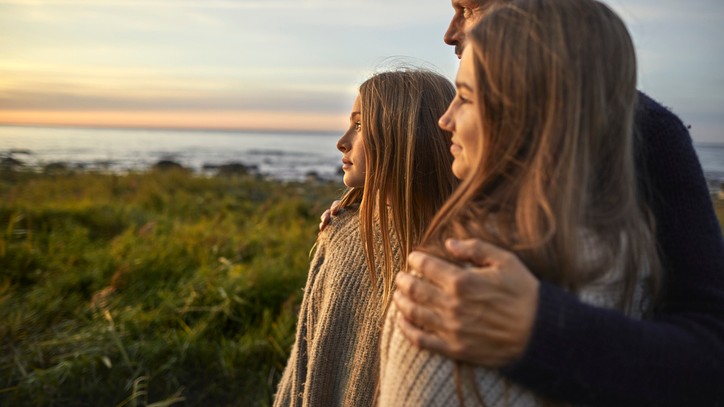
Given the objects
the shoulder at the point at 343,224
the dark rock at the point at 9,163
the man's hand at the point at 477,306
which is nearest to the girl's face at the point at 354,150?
the shoulder at the point at 343,224

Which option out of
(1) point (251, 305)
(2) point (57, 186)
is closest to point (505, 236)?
(1) point (251, 305)

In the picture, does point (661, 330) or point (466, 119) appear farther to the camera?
point (466, 119)

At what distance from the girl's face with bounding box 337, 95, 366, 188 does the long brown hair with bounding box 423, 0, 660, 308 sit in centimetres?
90

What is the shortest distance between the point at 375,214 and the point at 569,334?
112 centimetres

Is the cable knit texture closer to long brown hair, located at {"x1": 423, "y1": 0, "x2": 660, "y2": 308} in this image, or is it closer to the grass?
long brown hair, located at {"x1": 423, "y1": 0, "x2": 660, "y2": 308}

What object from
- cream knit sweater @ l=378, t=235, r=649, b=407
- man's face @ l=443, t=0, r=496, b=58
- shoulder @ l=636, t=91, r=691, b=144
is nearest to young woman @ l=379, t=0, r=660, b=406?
cream knit sweater @ l=378, t=235, r=649, b=407

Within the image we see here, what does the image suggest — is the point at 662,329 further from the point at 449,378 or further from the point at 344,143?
the point at 344,143

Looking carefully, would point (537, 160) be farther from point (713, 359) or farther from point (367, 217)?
point (367, 217)

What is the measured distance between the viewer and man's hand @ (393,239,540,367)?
3.97 ft

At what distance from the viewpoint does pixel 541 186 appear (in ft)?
4.15

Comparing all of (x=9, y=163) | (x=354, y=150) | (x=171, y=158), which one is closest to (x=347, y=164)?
(x=354, y=150)

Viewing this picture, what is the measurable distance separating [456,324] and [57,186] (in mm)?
12086

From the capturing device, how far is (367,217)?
220 centimetres

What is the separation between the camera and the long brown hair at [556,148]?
4.13ft
